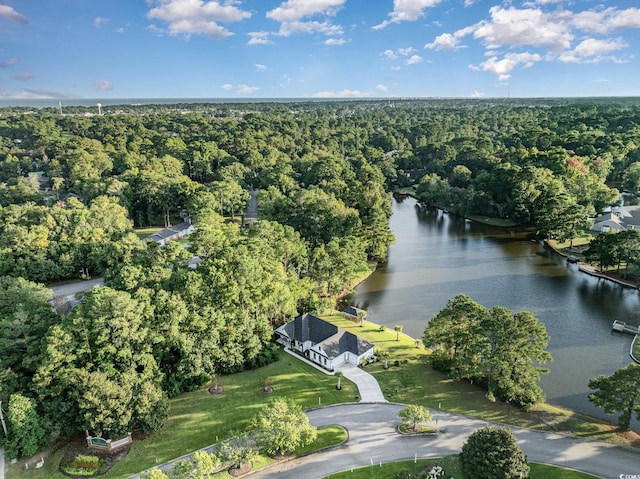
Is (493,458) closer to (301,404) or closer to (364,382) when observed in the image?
(364,382)

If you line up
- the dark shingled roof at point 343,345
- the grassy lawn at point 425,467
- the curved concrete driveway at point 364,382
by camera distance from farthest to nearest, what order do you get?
the dark shingled roof at point 343,345 < the curved concrete driveway at point 364,382 < the grassy lawn at point 425,467

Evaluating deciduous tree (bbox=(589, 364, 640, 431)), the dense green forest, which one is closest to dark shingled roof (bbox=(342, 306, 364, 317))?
the dense green forest

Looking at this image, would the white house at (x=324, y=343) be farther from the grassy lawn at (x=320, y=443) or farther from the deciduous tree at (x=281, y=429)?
the deciduous tree at (x=281, y=429)

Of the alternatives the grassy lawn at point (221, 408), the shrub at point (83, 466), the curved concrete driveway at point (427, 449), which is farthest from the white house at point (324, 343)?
the shrub at point (83, 466)

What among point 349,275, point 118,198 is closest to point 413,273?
point 349,275

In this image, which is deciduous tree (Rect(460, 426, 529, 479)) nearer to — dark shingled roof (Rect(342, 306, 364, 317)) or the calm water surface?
the calm water surface

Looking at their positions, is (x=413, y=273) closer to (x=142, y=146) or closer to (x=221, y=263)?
(x=221, y=263)
